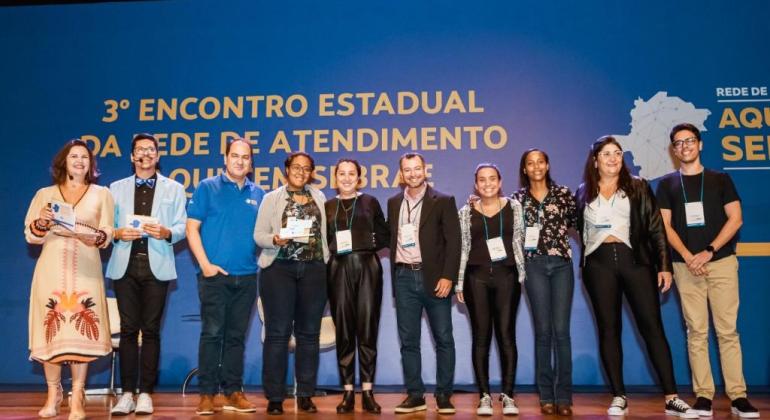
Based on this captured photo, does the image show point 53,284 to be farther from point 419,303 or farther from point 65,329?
point 419,303

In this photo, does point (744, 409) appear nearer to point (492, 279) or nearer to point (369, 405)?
point (492, 279)

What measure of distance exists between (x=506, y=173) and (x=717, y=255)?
2.16 meters

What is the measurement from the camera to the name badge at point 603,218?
3.47 m

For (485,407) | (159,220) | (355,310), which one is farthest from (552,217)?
(159,220)

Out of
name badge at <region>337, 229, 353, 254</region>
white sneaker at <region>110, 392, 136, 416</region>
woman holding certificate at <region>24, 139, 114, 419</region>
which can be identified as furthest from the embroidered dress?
name badge at <region>337, 229, 353, 254</region>

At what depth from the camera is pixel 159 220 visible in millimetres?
3666

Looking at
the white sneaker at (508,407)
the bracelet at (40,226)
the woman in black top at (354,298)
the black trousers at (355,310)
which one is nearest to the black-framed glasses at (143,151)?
the bracelet at (40,226)

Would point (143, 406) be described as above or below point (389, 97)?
below

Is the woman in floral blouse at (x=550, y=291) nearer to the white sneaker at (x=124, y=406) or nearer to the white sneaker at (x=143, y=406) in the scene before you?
the white sneaker at (x=143, y=406)

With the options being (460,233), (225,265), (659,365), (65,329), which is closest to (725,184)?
(659,365)

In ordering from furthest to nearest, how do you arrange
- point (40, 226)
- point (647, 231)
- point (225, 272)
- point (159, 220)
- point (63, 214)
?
point (159, 220) → point (225, 272) → point (647, 231) → point (40, 226) → point (63, 214)

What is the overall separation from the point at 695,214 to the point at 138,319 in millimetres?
3175

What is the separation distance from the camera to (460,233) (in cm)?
364

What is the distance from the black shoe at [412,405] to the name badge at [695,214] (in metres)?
1.82
